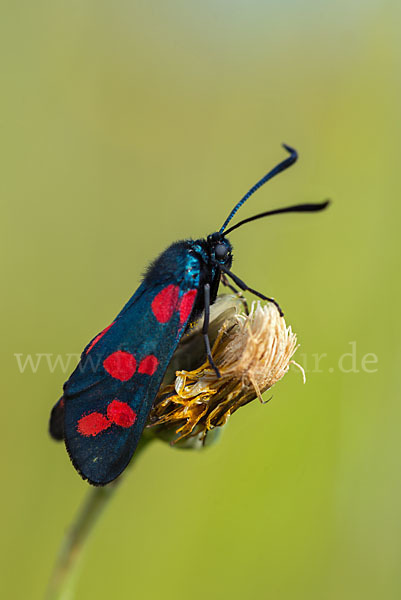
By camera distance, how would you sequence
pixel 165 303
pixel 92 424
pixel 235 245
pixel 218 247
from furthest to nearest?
pixel 235 245
pixel 218 247
pixel 165 303
pixel 92 424

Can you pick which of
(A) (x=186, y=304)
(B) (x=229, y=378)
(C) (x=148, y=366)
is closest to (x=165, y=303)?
(A) (x=186, y=304)

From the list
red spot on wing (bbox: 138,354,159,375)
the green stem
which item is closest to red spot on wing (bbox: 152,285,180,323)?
red spot on wing (bbox: 138,354,159,375)

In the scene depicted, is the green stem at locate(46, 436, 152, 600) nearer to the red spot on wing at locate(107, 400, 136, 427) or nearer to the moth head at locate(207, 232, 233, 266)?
the red spot on wing at locate(107, 400, 136, 427)

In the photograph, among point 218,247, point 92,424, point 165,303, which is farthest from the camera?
point 218,247

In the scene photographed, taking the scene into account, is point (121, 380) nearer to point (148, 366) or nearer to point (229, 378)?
point (148, 366)

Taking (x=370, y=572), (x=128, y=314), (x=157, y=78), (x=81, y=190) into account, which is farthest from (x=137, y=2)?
(x=370, y=572)

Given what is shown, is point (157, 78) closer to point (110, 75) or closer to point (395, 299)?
point (110, 75)
